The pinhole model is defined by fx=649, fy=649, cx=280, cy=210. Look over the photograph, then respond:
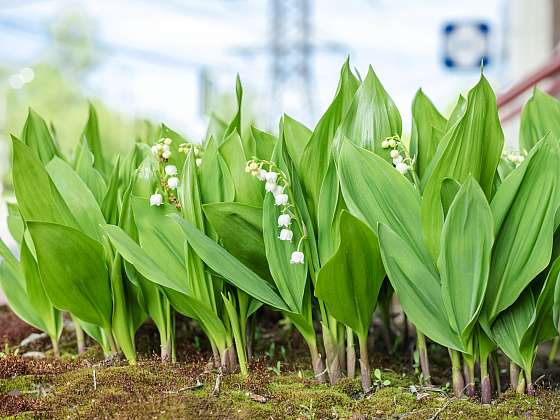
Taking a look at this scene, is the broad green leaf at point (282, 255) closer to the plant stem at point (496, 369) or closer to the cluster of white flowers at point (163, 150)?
the cluster of white flowers at point (163, 150)

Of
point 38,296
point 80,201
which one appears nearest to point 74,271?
point 80,201

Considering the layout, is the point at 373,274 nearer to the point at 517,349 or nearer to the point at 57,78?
the point at 517,349

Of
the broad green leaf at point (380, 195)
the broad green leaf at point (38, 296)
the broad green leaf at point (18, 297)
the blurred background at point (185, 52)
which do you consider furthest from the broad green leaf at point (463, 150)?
the blurred background at point (185, 52)

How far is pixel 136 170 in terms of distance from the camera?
1298mm

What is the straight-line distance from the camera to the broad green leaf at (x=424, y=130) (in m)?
1.24

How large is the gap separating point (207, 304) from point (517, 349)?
0.55 meters

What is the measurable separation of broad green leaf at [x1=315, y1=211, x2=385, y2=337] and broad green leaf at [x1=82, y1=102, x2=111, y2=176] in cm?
77

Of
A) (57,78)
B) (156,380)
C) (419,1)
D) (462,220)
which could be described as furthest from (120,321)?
(419,1)

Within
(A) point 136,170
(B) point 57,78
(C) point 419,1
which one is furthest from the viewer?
(C) point 419,1

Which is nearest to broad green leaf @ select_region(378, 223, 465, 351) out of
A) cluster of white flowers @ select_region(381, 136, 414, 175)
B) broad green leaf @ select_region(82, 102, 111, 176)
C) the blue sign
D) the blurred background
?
cluster of white flowers @ select_region(381, 136, 414, 175)

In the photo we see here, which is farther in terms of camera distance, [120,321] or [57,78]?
[57,78]

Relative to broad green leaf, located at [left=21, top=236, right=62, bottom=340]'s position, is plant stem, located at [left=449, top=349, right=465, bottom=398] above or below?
below

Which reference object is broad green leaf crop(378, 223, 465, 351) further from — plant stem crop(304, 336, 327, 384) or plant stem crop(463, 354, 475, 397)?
plant stem crop(304, 336, 327, 384)

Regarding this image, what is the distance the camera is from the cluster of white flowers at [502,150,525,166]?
1338 millimetres
